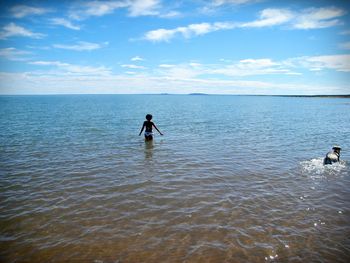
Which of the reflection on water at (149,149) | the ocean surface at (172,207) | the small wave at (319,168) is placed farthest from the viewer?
the reflection on water at (149,149)

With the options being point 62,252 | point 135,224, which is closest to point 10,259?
point 62,252

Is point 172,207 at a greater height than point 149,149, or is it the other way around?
point 149,149

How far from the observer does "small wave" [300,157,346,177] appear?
13523 mm

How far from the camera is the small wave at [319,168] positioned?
44.4 feet

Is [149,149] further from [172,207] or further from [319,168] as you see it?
[319,168]

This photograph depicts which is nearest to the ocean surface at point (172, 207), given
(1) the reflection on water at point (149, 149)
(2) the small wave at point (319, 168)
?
(2) the small wave at point (319, 168)

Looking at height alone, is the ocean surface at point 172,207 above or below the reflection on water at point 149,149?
below

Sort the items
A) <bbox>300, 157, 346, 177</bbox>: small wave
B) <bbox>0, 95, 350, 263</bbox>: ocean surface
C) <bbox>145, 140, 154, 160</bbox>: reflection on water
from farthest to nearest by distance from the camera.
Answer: <bbox>145, 140, 154, 160</bbox>: reflection on water < <bbox>300, 157, 346, 177</bbox>: small wave < <bbox>0, 95, 350, 263</bbox>: ocean surface

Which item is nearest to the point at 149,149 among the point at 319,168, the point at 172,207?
the point at 172,207

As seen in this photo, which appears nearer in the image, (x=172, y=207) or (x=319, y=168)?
(x=172, y=207)

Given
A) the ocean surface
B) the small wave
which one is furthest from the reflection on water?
the small wave

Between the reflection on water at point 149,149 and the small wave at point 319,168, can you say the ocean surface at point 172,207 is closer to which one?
the small wave at point 319,168

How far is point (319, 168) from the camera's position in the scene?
572 inches

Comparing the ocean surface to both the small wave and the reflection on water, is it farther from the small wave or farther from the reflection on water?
the reflection on water
